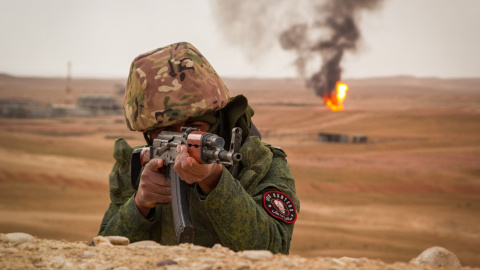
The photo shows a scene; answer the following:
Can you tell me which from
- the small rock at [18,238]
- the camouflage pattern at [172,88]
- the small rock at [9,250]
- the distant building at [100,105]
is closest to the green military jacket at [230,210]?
the camouflage pattern at [172,88]

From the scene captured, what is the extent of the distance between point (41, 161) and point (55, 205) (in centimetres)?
606

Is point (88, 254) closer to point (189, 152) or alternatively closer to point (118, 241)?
point (118, 241)

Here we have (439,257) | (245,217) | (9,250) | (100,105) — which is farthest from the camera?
(100,105)

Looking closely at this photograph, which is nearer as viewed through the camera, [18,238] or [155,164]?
[18,238]

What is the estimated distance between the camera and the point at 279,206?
9.70 feet

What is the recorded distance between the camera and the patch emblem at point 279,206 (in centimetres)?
292

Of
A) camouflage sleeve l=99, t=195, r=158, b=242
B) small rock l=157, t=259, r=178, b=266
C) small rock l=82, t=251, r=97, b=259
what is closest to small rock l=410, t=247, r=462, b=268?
camouflage sleeve l=99, t=195, r=158, b=242

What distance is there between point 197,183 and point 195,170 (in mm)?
172

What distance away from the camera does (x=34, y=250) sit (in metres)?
2.61

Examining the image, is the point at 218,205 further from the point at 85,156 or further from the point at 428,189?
the point at 85,156

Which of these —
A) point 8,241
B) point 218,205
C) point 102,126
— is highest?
point 218,205

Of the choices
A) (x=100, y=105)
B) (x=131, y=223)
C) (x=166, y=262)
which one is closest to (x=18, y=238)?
(x=131, y=223)

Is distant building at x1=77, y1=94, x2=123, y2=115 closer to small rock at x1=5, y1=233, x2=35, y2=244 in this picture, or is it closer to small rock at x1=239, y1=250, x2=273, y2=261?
small rock at x1=5, y1=233, x2=35, y2=244

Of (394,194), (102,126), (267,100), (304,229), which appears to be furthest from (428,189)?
(267,100)
